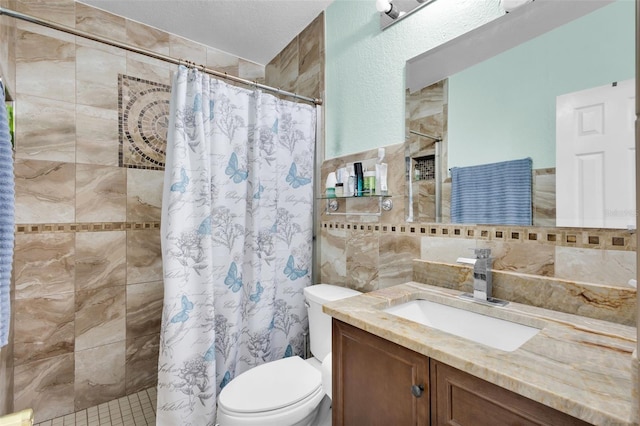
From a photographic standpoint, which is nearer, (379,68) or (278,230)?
(379,68)

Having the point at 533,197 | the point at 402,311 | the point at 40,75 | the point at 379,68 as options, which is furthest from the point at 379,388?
the point at 40,75

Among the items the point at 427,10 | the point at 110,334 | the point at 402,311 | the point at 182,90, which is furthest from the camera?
the point at 110,334

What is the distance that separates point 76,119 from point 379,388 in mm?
2306

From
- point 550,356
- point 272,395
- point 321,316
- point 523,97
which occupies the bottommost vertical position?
point 272,395

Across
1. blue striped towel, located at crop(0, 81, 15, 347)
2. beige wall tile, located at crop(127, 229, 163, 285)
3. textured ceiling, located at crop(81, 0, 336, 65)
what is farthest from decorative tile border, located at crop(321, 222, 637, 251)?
beige wall tile, located at crop(127, 229, 163, 285)

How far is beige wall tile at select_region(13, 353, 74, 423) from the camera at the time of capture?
177cm

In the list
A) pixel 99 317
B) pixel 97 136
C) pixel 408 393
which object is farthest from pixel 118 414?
pixel 408 393

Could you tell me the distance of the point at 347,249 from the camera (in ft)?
6.00

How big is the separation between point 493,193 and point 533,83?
41 cm

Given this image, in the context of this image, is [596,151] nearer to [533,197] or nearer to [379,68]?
[533,197]

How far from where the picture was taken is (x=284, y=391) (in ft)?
4.43

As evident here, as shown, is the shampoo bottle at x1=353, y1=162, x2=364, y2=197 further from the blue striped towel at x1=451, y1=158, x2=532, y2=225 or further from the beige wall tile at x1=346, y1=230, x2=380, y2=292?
the blue striped towel at x1=451, y1=158, x2=532, y2=225

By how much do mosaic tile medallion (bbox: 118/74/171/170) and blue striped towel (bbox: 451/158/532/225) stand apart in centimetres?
202

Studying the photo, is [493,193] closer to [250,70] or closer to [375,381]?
[375,381]
